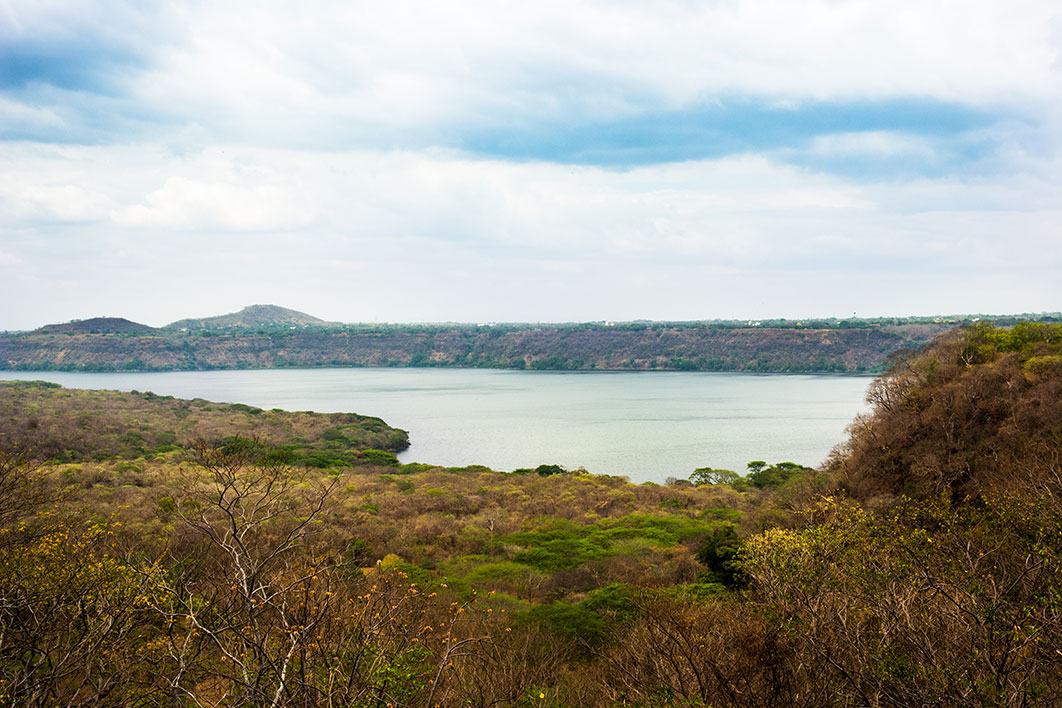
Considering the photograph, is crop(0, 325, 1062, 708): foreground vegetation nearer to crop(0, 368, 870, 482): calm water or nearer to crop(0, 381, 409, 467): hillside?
crop(0, 381, 409, 467): hillside

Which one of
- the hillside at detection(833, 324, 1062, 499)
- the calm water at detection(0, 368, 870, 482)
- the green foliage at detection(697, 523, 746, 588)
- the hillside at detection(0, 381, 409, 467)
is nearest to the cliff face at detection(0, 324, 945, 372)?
the calm water at detection(0, 368, 870, 482)

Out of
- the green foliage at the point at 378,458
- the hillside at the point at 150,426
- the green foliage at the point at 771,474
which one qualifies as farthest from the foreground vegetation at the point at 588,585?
the green foliage at the point at 378,458

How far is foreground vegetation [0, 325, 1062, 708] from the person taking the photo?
7.85m

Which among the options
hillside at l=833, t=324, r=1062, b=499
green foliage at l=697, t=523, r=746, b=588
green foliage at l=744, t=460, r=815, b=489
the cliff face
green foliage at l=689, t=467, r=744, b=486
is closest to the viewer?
green foliage at l=697, t=523, r=746, b=588

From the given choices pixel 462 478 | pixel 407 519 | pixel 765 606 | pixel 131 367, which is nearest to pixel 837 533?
pixel 765 606

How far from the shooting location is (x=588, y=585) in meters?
21.1

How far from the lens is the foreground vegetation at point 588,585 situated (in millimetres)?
7852

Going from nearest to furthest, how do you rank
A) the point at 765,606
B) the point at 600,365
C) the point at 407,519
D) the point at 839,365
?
the point at 765,606
the point at 407,519
the point at 839,365
the point at 600,365

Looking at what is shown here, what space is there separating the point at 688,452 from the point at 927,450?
39149mm

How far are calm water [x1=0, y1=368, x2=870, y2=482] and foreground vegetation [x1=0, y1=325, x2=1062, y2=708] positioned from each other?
27.9 metres

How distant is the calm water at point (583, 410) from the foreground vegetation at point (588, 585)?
27941 millimetres

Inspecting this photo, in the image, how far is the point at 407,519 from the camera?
3038 centimetres

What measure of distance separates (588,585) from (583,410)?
252ft

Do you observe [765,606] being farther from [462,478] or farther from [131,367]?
[131,367]
